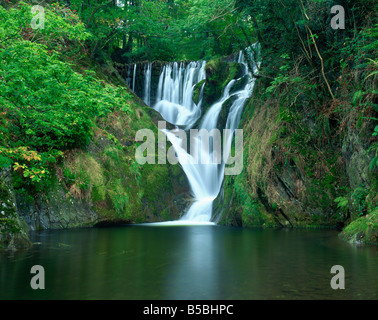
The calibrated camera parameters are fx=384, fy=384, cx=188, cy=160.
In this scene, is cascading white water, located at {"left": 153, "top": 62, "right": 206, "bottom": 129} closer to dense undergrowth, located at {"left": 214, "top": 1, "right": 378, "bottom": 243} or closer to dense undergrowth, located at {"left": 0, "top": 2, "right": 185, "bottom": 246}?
dense undergrowth, located at {"left": 0, "top": 2, "right": 185, "bottom": 246}

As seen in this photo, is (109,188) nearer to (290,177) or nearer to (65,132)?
(65,132)

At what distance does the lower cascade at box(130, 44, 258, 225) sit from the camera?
51.0 feet

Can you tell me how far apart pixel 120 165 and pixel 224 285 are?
9836 millimetres

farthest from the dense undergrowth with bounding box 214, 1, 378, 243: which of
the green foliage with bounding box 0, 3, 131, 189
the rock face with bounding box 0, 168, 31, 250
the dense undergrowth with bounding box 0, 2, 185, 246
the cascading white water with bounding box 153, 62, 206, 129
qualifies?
the cascading white water with bounding box 153, 62, 206, 129

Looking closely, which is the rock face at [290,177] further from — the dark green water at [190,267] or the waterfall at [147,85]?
the waterfall at [147,85]

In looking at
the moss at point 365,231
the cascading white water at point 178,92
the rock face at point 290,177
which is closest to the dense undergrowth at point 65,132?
the cascading white water at point 178,92

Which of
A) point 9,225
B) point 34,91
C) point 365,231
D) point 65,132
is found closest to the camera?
point 9,225

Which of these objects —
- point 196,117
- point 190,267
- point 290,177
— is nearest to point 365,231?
point 290,177

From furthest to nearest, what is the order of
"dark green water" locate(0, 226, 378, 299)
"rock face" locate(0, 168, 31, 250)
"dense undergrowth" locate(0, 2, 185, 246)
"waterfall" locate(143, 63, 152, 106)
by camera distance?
1. "waterfall" locate(143, 63, 152, 106)
2. "dense undergrowth" locate(0, 2, 185, 246)
3. "rock face" locate(0, 168, 31, 250)
4. "dark green water" locate(0, 226, 378, 299)

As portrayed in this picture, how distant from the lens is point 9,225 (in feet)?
24.8

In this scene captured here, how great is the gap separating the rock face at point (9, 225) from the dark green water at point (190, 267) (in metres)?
0.36

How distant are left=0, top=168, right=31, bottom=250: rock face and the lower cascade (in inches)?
267

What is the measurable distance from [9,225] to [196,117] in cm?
1348
